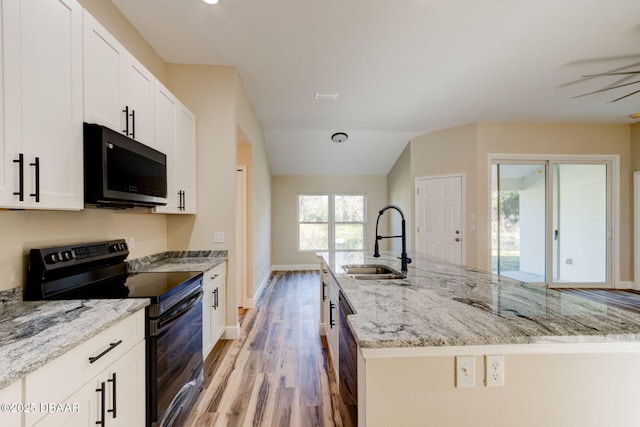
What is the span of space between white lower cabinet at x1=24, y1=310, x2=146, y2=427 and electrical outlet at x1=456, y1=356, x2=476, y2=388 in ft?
4.45

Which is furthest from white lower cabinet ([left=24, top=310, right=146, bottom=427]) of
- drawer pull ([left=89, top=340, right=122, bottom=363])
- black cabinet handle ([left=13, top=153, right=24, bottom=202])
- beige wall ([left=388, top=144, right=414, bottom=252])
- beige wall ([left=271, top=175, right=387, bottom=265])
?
beige wall ([left=271, top=175, right=387, bottom=265])

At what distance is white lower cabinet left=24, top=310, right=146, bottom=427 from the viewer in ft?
2.88

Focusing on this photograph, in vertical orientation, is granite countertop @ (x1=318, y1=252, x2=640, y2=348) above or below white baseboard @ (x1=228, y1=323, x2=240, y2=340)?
above

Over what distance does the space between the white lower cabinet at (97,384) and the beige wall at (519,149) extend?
4769 millimetres

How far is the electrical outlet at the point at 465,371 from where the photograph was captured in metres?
0.96

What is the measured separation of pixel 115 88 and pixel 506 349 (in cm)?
241

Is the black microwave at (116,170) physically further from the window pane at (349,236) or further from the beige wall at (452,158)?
the window pane at (349,236)

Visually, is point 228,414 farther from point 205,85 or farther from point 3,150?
point 205,85

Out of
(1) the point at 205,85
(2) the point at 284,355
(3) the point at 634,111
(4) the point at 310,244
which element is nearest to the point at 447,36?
(1) the point at 205,85

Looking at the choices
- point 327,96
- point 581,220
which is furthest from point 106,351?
point 581,220

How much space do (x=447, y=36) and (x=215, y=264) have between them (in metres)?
2.92

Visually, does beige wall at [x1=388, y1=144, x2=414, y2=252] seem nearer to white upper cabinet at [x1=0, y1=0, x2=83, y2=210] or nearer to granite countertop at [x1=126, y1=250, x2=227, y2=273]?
granite countertop at [x1=126, y1=250, x2=227, y2=273]

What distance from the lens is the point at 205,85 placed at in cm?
293

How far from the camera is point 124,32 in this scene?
225 centimetres
